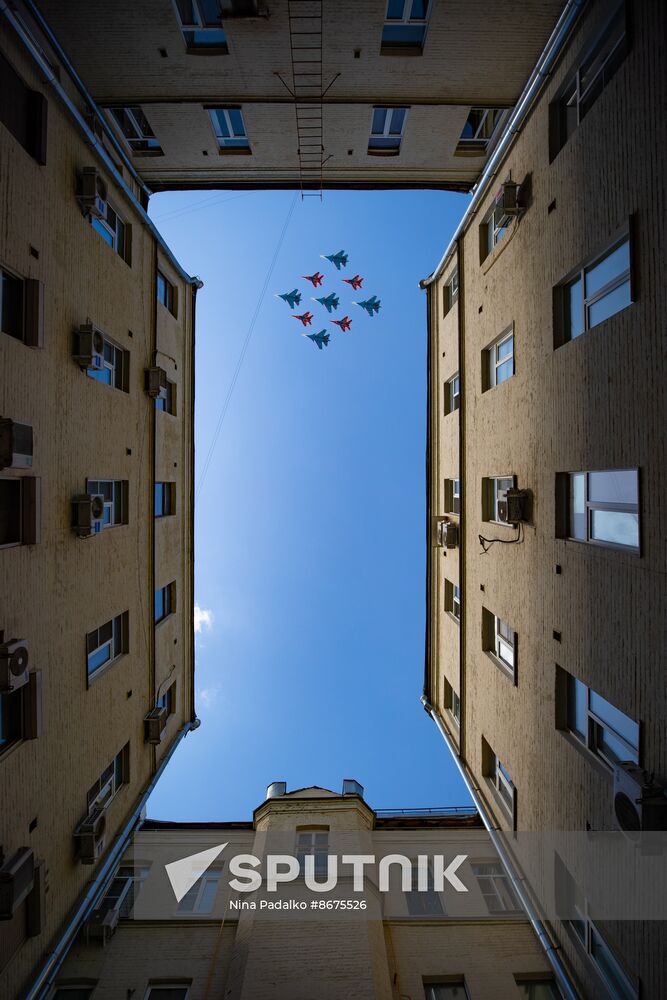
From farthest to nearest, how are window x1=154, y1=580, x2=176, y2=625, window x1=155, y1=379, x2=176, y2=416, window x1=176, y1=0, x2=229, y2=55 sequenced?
window x1=155, y1=379, x2=176, y2=416
window x1=154, y1=580, x2=176, y2=625
window x1=176, y1=0, x2=229, y2=55

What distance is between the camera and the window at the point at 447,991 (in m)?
9.16

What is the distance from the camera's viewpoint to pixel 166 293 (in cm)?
1412

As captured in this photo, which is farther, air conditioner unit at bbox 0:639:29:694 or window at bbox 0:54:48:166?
window at bbox 0:54:48:166

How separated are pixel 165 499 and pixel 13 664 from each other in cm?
778

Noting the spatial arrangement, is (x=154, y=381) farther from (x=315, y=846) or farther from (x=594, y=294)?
(x=315, y=846)

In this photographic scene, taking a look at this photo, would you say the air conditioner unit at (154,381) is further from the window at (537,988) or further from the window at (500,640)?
the window at (537,988)

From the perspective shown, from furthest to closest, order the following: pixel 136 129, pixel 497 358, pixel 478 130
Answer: pixel 478 130 < pixel 136 129 < pixel 497 358

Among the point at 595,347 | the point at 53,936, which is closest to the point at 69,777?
the point at 53,936

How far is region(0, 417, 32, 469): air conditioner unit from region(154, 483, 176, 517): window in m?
6.07

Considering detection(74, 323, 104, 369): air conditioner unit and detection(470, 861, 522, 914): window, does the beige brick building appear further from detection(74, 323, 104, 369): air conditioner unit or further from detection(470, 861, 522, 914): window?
detection(74, 323, 104, 369): air conditioner unit

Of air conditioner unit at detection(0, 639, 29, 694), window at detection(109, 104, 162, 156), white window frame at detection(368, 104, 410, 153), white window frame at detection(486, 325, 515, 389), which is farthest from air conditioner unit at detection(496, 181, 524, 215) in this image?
air conditioner unit at detection(0, 639, 29, 694)

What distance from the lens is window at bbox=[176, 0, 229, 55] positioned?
9.38 m

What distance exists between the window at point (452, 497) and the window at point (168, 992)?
478 inches

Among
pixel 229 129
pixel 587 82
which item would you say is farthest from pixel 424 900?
pixel 229 129
